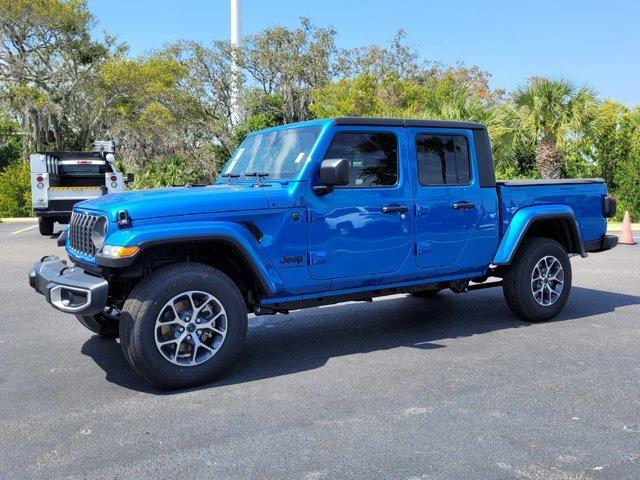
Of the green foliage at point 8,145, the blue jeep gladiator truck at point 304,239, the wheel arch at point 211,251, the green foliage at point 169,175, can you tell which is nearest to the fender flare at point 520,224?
the blue jeep gladiator truck at point 304,239

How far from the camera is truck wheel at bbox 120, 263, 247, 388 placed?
14.9 ft

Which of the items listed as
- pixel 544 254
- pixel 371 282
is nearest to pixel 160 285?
pixel 371 282

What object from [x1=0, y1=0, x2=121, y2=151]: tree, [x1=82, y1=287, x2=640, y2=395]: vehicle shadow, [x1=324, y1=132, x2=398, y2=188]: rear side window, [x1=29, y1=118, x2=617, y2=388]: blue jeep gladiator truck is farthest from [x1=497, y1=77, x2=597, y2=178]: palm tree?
[x1=0, y1=0, x2=121, y2=151]: tree

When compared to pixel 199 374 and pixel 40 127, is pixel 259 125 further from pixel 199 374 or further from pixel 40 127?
pixel 199 374

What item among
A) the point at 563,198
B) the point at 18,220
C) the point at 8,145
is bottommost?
the point at 18,220

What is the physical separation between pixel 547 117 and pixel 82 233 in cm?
1623

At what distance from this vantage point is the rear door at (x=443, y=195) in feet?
19.1

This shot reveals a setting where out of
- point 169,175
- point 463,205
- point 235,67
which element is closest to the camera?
point 463,205

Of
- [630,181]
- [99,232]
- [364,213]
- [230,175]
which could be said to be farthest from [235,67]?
[99,232]

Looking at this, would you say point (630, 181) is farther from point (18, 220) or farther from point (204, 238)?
point (18, 220)

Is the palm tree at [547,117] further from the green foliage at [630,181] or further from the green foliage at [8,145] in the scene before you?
the green foliage at [8,145]

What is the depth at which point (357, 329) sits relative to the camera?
6531mm

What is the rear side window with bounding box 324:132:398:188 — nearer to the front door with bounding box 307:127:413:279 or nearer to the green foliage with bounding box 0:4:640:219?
the front door with bounding box 307:127:413:279

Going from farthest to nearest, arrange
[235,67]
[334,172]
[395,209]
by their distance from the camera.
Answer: [235,67] < [395,209] < [334,172]
